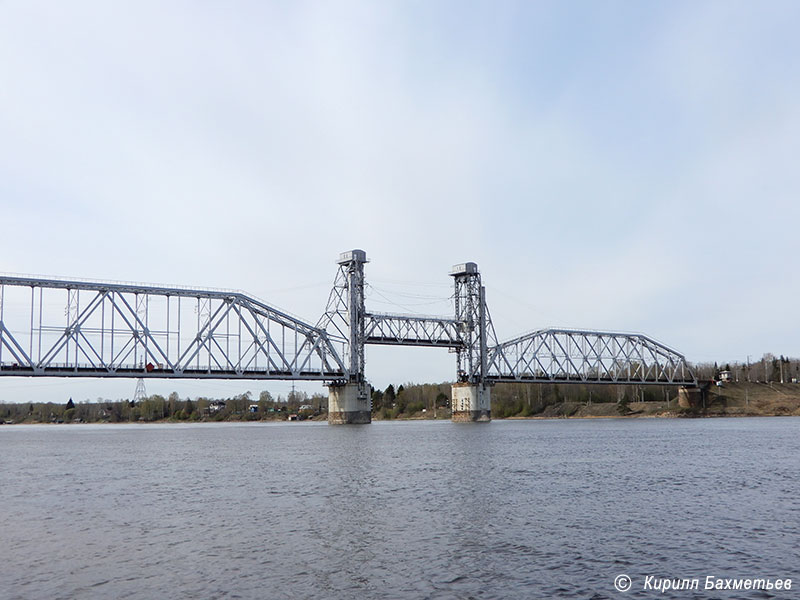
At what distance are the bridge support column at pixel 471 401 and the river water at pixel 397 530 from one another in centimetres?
9881

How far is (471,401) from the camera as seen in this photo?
485 feet

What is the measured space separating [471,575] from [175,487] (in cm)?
2398

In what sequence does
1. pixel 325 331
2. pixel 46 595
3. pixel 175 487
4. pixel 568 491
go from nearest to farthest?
pixel 46 595 → pixel 568 491 → pixel 175 487 → pixel 325 331

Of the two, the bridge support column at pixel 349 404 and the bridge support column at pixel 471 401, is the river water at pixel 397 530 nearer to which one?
the bridge support column at pixel 349 404

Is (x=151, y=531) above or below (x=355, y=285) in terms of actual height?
below

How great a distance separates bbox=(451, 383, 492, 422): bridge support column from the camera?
14762cm

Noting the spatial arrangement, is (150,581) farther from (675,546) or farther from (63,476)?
(63,476)

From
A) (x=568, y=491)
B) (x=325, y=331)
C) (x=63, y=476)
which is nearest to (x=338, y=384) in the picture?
(x=325, y=331)

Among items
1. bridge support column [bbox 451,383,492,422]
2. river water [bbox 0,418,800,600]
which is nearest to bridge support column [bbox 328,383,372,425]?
bridge support column [bbox 451,383,492,422]

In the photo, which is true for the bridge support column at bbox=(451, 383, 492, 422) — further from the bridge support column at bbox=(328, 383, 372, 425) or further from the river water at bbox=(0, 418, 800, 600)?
the river water at bbox=(0, 418, 800, 600)

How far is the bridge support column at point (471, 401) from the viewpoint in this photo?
148 meters

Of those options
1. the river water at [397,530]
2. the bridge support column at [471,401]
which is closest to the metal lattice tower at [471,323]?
the bridge support column at [471,401]

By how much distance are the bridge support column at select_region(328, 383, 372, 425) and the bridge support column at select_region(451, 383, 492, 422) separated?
20100mm

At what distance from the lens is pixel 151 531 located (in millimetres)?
26219
